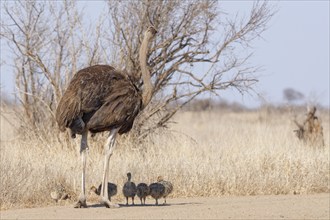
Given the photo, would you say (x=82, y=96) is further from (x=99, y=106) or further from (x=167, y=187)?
(x=167, y=187)

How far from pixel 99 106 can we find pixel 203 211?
213cm

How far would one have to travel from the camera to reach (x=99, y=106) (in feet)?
42.0

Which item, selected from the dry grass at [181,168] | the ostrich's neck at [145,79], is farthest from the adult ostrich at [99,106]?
the dry grass at [181,168]

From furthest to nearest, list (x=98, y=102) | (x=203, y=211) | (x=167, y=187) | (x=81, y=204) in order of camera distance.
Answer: (x=167, y=187) → (x=81, y=204) → (x=98, y=102) → (x=203, y=211)

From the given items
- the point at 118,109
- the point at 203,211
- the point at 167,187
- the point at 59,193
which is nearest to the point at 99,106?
the point at 118,109

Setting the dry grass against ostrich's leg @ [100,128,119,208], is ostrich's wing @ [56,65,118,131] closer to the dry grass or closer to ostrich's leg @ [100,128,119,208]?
ostrich's leg @ [100,128,119,208]

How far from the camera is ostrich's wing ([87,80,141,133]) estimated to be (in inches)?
502

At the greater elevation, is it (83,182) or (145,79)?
(145,79)

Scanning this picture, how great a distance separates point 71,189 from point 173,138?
6021 mm

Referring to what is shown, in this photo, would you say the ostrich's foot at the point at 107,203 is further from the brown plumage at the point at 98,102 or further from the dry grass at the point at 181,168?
the dry grass at the point at 181,168

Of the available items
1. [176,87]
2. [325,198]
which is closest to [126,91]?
[325,198]

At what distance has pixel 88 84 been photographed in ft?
41.7

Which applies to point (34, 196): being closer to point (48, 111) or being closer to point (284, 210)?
point (284, 210)

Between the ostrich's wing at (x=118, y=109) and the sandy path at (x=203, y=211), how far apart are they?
1.22 metres
